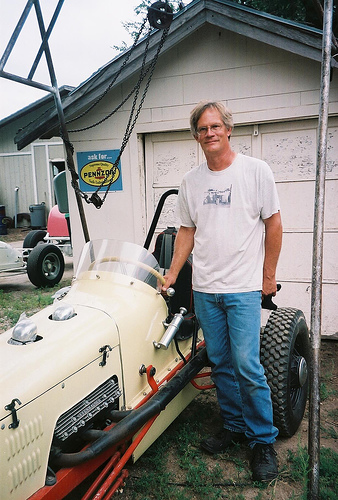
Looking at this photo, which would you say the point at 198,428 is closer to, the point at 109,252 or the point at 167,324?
the point at 167,324

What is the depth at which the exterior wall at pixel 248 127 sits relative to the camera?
482 centimetres

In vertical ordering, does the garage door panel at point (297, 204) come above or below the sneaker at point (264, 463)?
above

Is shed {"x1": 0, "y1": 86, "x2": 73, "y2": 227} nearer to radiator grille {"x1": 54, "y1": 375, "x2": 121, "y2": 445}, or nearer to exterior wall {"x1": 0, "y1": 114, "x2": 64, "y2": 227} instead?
exterior wall {"x1": 0, "y1": 114, "x2": 64, "y2": 227}

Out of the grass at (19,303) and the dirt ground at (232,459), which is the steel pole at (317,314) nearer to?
the dirt ground at (232,459)

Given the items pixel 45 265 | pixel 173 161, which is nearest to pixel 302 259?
pixel 173 161

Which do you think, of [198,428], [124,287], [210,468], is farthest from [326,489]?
[124,287]

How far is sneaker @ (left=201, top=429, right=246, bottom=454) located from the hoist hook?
142 inches

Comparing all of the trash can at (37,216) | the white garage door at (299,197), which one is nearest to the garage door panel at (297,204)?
the white garage door at (299,197)

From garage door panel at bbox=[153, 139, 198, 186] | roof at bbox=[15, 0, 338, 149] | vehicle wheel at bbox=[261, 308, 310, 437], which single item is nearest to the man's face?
vehicle wheel at bbox=[261, 308, 310, 437]

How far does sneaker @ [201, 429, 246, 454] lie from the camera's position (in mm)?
2920

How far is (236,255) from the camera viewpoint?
8.55 ft

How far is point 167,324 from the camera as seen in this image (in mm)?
2812

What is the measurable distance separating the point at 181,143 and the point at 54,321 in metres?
3.71

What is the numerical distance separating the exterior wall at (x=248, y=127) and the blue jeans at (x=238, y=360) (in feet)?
8.07
